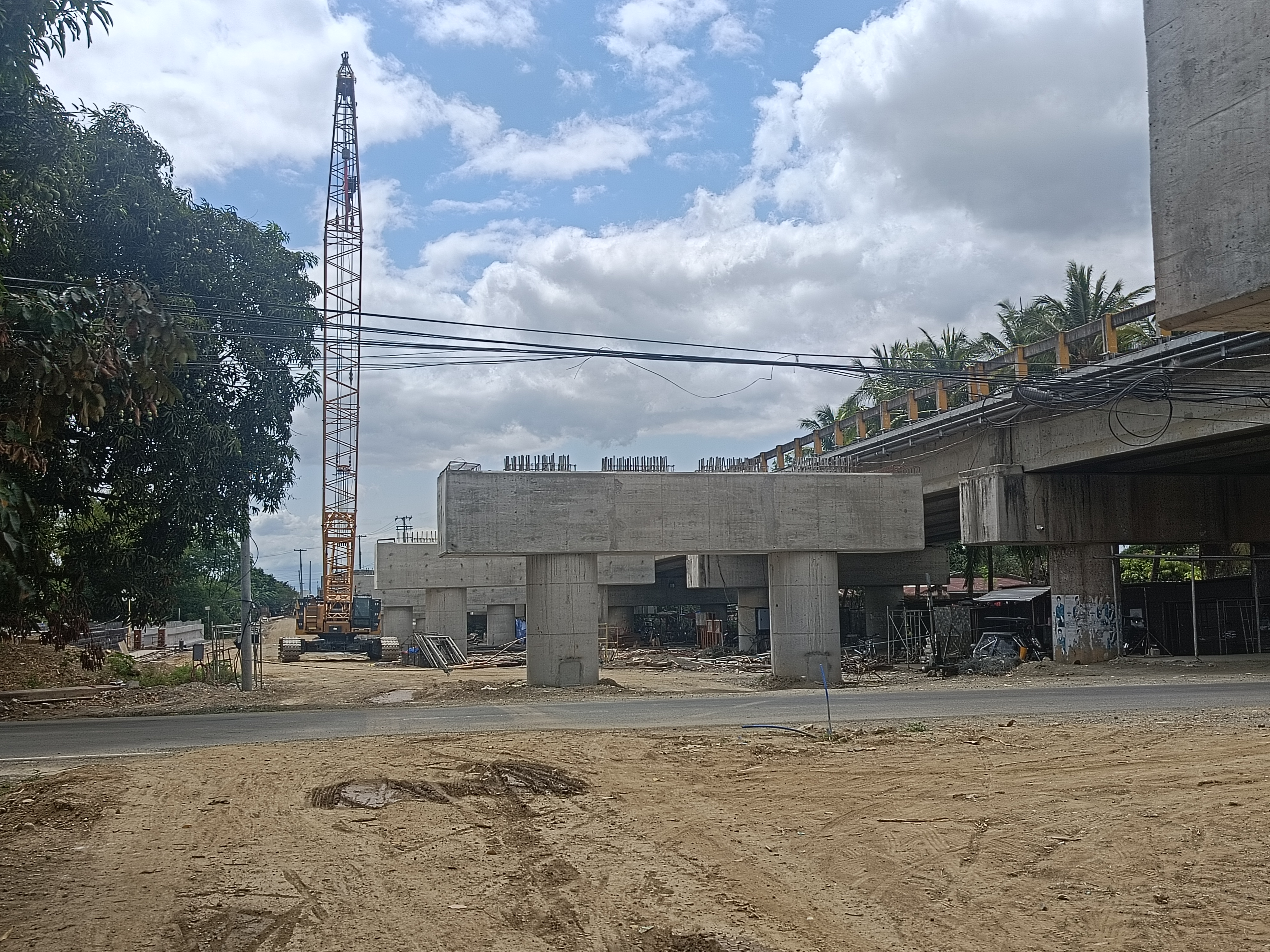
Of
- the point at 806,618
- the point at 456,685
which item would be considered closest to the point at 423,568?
the point at 456,685

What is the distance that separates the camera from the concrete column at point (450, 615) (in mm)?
49312

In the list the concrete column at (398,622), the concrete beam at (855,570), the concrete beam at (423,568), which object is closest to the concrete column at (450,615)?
the concrete beam at (423,568)

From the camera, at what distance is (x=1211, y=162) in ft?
21.4

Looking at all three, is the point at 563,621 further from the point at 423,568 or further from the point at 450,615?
the point at 450,615

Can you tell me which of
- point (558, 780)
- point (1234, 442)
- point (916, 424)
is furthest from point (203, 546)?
point (1234, 442)

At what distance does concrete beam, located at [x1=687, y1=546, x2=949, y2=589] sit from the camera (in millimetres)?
41625

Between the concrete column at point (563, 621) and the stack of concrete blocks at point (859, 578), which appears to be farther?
the stack of concrete blocks at point (859, 578)

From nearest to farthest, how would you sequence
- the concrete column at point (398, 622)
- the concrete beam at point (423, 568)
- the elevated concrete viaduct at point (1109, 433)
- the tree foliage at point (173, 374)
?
1. the tree foliage at point (173, 374)
2. the elevated concrete viaduct at point (1109, 433)
3. the concrete beam at point (423, 568)
4. the concrete column at point (398, 622)

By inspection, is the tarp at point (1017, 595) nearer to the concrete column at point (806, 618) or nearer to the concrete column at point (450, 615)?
the concrete column at point (806, 618)

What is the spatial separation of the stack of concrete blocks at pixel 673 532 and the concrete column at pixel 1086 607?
16.4 ft

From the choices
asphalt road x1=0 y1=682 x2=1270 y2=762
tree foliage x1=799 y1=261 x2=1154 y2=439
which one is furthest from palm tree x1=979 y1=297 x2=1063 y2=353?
asphalt road x1=0 y1=682 x2=1270 y2=762

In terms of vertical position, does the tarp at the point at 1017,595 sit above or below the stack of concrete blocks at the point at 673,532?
below

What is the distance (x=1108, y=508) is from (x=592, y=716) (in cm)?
1752

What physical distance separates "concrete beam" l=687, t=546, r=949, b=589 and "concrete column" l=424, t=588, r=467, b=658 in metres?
11.1
